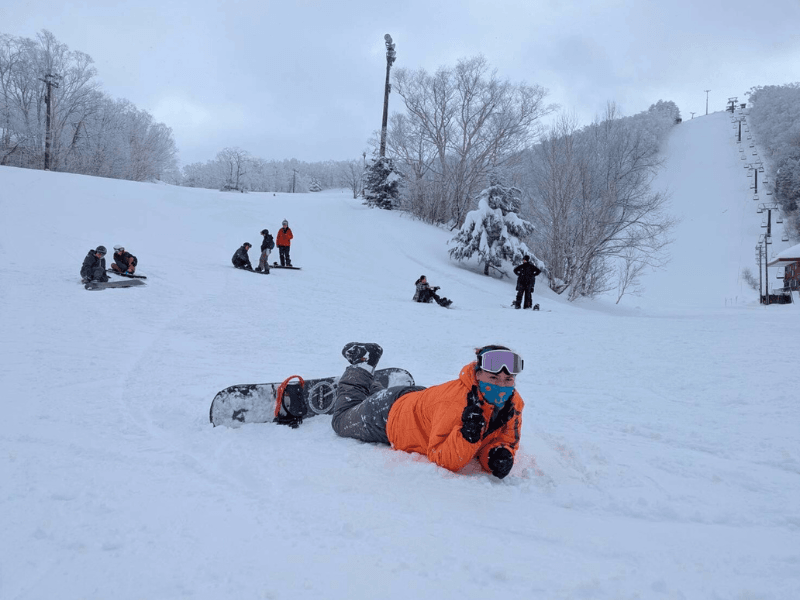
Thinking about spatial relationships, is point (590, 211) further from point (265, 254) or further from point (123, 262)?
point (123, 262)

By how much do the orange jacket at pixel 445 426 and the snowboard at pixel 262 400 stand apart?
0.81 m

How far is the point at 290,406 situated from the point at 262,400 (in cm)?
22

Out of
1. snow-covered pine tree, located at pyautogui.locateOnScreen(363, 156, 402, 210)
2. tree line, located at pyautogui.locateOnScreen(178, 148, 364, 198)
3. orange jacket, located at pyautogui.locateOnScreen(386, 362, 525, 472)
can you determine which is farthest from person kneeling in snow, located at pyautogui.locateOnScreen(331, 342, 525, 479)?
tree line, located at pyautogui.locateOnScreen(178, 148, 364, 198)

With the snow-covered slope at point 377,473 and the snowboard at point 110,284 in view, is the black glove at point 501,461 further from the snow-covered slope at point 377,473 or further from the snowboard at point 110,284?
the snowboard at point 110,284

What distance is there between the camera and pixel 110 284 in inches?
353

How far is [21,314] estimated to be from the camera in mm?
6605

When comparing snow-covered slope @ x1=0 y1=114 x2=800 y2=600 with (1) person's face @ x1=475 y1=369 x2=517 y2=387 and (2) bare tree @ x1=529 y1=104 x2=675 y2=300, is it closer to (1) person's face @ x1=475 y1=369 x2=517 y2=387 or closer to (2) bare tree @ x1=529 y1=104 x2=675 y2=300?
(1) person's face @ x1=475 y1=369 x2=517 y2=387

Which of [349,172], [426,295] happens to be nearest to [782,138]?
[426,295]

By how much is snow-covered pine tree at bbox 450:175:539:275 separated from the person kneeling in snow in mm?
16307

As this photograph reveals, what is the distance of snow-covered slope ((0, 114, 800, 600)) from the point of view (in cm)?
180

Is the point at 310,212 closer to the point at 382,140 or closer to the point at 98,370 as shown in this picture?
the point at 382,140

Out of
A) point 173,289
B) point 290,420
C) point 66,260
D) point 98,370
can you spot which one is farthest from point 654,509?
point 66,260

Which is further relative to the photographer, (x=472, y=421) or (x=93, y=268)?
(x=93, y=268)

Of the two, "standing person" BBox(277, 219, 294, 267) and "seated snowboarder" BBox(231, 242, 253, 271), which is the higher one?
"standing person" BBox(277, 219, 294, 267)
